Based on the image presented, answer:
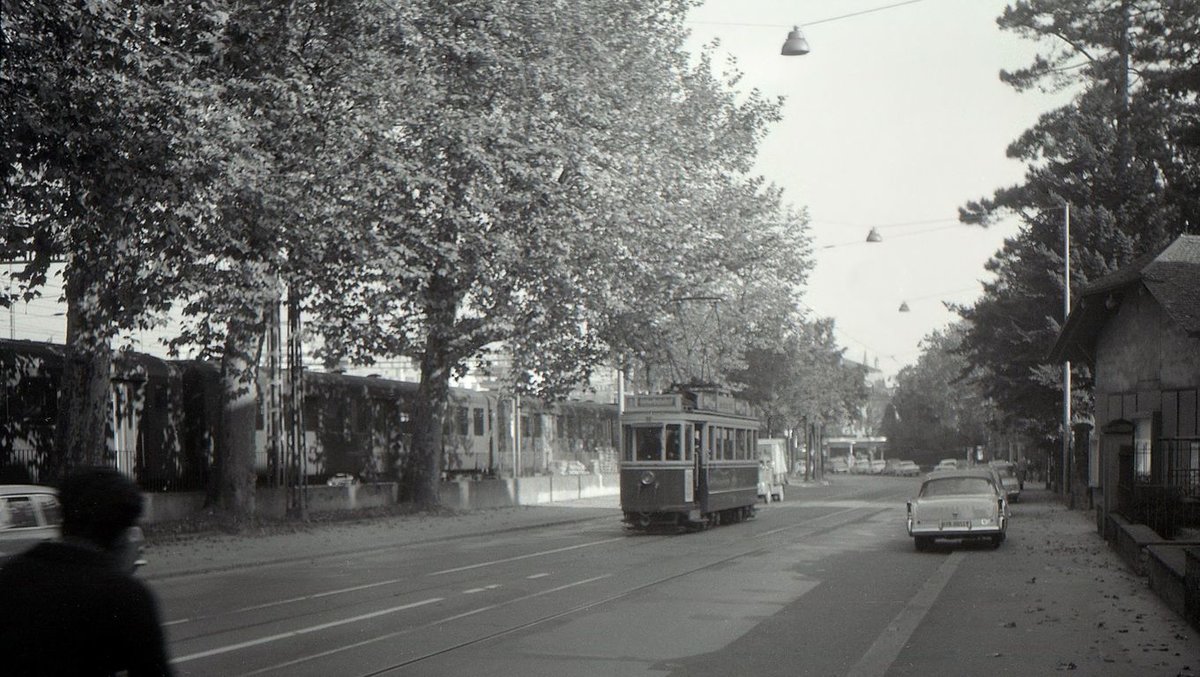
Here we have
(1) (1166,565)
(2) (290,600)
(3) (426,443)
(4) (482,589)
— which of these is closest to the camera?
(1) (1166,565)

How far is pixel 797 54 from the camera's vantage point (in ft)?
91.1

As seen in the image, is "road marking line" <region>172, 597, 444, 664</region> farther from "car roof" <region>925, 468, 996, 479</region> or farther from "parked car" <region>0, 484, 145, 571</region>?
"car roof" <region>925, 468, 996, 479</region>

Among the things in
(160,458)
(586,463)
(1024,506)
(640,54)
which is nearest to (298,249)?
(160,458)

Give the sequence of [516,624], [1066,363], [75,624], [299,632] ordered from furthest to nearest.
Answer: [1066,363] → [516,624] → [299,632] → [75,624]

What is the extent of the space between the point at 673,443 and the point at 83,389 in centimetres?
1298

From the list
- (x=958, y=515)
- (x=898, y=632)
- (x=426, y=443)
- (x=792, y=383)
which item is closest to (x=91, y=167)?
(x=898, y=632)

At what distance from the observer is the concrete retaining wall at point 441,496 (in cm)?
2939

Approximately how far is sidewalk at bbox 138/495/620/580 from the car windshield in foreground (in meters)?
10.7

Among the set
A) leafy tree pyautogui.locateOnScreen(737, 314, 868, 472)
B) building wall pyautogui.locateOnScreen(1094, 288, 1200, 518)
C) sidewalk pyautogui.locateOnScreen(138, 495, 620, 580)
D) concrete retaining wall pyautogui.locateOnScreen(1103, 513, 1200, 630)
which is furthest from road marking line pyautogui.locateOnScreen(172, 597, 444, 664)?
leafy tree pyautogui.locateOnScreen(737, 314, 868, 472)

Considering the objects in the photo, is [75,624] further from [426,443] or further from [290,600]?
[426,443]

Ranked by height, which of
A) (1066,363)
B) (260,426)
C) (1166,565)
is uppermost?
(1066,363)

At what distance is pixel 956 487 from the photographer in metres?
25.0

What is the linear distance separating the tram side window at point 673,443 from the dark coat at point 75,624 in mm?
27015

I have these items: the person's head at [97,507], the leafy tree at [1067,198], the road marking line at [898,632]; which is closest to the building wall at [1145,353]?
the leafy tree at [1067,198]
